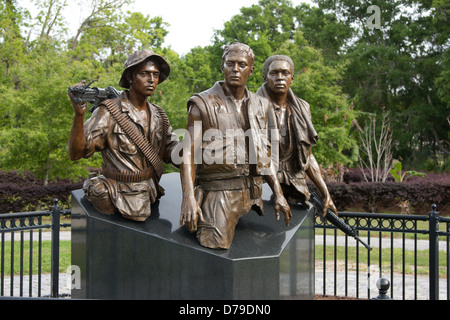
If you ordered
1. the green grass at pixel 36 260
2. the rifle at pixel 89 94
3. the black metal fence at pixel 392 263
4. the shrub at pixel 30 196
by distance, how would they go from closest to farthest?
the rifle at pixel 89 94 < the black metal fence at pixel 392 263 < the green grass at pixel 36 260 < the shrub at pixel 30 196

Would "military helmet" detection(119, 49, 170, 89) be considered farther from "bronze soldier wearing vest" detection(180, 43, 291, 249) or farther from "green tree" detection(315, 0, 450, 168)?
"green tree" detection(315, 0, 450, 168)

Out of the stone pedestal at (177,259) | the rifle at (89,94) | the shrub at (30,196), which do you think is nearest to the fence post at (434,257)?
the stone pedestal at (177,259)

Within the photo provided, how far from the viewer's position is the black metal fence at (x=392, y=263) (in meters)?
6.24

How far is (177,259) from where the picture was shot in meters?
3.67

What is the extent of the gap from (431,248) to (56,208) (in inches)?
179

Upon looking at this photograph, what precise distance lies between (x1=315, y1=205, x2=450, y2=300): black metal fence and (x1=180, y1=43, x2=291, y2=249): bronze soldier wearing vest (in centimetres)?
207

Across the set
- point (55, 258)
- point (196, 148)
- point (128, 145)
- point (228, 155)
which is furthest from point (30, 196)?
point (228, 155)

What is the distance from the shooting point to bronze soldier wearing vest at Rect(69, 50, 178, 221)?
3.95 meters

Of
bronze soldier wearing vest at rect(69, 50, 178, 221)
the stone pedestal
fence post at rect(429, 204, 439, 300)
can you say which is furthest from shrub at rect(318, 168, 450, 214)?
bronze soldier wearing vest at rect(69, 50, 178, 221)

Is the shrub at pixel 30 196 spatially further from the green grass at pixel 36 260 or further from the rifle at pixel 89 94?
the rifle at pixel 89 94

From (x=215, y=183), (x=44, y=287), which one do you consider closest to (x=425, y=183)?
(x=44, y=287)

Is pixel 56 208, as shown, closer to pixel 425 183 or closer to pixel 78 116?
pixel 78 116

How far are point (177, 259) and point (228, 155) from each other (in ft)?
2.71

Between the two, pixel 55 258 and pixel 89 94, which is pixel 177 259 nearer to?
pixel 89 94
